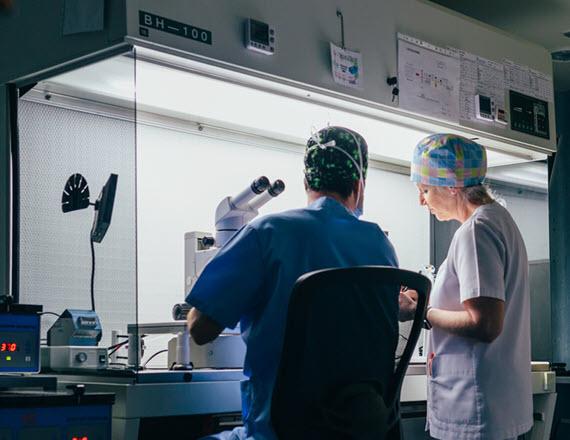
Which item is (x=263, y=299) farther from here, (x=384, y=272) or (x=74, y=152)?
(x=74, y=152)

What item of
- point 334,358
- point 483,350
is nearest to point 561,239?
point 483,350

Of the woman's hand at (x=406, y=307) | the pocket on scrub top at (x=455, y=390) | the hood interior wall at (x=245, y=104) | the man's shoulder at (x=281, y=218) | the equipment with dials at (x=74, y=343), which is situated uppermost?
the hood interior wall at (x=245, y=104)

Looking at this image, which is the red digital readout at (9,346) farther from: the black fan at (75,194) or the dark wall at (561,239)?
the dark wall at (561,239)

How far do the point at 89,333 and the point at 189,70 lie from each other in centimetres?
89

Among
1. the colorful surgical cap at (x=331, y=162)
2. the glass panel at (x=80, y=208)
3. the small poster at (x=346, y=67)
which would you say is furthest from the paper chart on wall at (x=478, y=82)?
the glass panel at (x=80, y=208)

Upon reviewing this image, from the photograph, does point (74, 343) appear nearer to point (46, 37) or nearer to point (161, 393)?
point (161, 393)

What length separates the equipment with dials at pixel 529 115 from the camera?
156 inches

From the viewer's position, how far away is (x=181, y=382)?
2312 mm

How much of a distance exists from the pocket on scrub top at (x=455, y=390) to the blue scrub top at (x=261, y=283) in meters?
0.68

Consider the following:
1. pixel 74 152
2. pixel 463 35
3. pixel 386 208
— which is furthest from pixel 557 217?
pixel 74 152

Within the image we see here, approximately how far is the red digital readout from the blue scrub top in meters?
0.51

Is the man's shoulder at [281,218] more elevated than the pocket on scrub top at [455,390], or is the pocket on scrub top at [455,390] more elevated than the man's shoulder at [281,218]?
the man's shoulder at [281,218]

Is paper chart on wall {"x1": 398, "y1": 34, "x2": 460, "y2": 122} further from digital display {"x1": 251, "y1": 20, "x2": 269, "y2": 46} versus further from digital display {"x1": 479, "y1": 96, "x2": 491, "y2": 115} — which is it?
digital display {"x1": 251, "y1": 20, "x2": 269, "y2": 46}

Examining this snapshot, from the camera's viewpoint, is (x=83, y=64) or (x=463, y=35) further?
(x=463, y=35)
